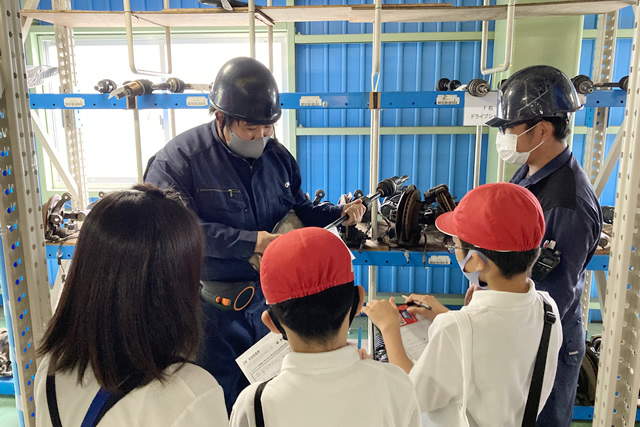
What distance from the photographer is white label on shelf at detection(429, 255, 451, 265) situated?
7.47 feet

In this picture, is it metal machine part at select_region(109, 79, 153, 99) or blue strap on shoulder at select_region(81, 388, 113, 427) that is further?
metal machine part at select_region(109, 79, 153, 99)

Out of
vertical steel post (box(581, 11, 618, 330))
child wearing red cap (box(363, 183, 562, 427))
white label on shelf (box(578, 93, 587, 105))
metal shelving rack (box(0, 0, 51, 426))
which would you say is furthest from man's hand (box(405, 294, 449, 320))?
vertical steel post (box(581, 11, 618, 330))

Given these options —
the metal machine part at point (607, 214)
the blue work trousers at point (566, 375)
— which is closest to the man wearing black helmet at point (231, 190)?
the blue work trousers at point (566, 375)

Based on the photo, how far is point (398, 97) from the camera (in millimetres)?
2213

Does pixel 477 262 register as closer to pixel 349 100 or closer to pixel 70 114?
pixel 349 100

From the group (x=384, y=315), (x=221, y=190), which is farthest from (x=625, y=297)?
(x=221, y=190)

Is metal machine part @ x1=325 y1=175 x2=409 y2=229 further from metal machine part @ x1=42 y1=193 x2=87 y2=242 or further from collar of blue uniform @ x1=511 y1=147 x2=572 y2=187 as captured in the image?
metal machine part @ x1=42 y1=193 x2=87 y2=242

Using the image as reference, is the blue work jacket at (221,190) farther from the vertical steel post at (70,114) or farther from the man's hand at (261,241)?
the vertical steel post at (70,114)

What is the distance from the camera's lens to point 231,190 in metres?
1.96

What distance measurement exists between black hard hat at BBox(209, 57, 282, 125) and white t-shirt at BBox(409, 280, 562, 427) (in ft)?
3.71

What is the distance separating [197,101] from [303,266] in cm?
157

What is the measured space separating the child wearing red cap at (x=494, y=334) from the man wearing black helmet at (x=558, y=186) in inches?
15.4

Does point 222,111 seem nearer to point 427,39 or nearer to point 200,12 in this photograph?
point 200,12

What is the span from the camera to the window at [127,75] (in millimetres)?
5004
